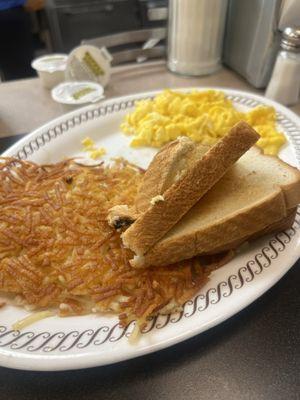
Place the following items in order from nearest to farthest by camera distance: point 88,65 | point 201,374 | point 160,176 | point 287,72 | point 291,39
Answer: point 201,374
point 160,176
point 291,39
point 287,72
point 88,65

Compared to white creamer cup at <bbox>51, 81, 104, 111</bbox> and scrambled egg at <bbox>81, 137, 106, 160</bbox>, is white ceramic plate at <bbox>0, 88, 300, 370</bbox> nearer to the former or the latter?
scrambled egg at <bbox>81, 137, 106, 160</bbox>

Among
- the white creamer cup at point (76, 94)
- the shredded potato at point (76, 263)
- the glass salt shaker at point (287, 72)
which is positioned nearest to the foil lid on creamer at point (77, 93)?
the white creamer cup at point (76, 94)

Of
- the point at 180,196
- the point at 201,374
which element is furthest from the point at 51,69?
the point at 201,374

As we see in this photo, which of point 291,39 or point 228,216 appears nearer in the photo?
point 228,216

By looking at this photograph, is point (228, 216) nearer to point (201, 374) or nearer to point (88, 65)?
point (201, 374)

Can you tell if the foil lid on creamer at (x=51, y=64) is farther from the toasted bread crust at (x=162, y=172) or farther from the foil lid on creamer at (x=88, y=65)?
the toasted bread crust at (x=162, y=172)
